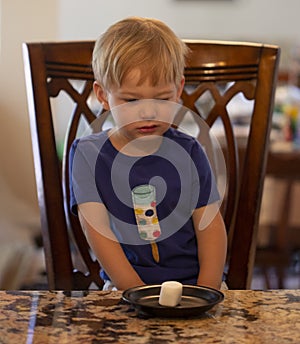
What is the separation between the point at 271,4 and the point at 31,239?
4109 millimetres

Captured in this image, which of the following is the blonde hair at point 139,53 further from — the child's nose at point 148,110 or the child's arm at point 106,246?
the child's arm at point 106,246

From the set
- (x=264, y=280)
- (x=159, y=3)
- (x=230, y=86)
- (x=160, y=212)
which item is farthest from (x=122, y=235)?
(x=159, y=3)

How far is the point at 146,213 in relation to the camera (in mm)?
1233

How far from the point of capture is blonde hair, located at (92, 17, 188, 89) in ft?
3.90

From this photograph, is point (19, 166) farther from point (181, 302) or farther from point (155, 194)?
point (181, 302)

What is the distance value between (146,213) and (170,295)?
1.33 feet

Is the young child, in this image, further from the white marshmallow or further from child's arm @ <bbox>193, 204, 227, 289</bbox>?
the white marshmallow

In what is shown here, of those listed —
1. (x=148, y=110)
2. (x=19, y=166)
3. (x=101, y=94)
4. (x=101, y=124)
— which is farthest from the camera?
(x=19, y=166)

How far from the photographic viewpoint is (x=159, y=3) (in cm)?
661

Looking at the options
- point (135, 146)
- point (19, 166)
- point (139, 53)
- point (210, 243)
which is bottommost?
point (19, 166)

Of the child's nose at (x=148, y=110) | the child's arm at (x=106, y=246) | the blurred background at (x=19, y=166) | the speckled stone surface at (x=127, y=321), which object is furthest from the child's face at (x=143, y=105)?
the blurred background at (x=19, y=166)

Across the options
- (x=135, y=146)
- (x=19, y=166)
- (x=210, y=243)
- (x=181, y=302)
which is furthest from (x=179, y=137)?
(x=19, y=166)

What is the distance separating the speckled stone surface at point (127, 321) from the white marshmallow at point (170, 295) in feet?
0.09

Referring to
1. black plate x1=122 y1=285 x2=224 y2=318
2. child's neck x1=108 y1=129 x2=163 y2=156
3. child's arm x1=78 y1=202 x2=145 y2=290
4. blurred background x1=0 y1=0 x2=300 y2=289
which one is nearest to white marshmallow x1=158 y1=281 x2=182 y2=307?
black plate x1=122 y1=285 x2=224 y2=318
